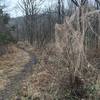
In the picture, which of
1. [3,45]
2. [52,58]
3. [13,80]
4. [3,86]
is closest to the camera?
[52,58]

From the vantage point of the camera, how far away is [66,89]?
807cm

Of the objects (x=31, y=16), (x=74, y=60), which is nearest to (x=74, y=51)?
(x=74, y=60)

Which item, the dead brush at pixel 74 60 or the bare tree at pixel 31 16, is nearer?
the dead brush at pixel 74 60

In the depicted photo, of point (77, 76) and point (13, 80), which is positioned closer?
point (77, 76)

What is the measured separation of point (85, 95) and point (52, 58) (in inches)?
74.1

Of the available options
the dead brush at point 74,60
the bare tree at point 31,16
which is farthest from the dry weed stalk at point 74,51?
Result: the bare tree at point 31,16

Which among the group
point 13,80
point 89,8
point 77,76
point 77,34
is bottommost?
point 13,80

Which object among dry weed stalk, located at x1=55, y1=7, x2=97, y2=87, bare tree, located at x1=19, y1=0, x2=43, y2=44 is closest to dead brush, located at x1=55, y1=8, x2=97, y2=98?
dry weed stalk, located at x1=55, y1=7, x2=97, y2=87

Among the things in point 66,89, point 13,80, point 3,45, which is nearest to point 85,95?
point 66,89

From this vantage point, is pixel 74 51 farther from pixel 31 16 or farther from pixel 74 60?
pixel 31 16

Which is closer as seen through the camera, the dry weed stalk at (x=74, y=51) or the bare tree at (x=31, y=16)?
the dry weed stalk at (x=74, y=51)

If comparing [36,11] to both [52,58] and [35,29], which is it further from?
[52,58]

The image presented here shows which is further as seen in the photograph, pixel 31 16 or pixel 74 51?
pixel 31 16

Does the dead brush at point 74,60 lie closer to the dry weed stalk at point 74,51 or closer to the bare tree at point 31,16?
the dry weed stalk at point 74,51
